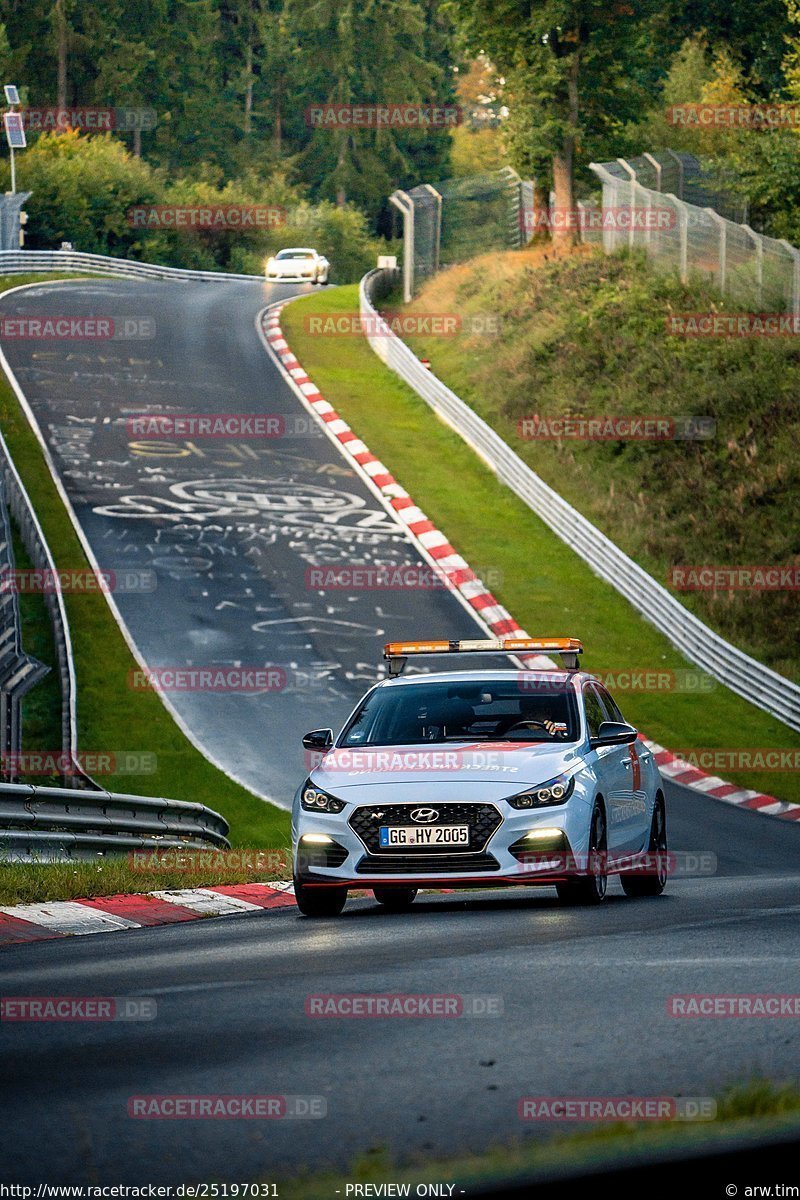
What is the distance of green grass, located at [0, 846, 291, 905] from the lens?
1196 centimetres

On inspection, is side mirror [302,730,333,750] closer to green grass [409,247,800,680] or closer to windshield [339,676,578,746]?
windshield [339,676,578,746]

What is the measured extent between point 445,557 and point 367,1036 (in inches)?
1052

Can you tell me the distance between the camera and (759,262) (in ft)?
132

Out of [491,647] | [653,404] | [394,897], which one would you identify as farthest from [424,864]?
[653,404]

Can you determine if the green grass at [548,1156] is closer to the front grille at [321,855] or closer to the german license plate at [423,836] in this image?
the german license plate at [423,836]

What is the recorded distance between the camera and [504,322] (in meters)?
47.7

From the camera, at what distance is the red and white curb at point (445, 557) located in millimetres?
23062

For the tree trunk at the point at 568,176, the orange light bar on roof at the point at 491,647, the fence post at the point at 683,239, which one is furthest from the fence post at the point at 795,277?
the orange light bar on roof at the point at 491,647

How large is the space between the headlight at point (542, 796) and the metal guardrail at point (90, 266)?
52602 mm

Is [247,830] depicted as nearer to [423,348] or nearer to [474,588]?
[474,588]

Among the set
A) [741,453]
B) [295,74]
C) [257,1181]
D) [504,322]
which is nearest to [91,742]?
[741,453]

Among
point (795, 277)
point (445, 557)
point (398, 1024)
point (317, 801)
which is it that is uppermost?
point (398, 1024)

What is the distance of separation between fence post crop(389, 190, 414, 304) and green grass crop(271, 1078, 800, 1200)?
46.4 metres

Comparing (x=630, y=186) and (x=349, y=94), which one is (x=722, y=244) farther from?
(x=349, y=94)
